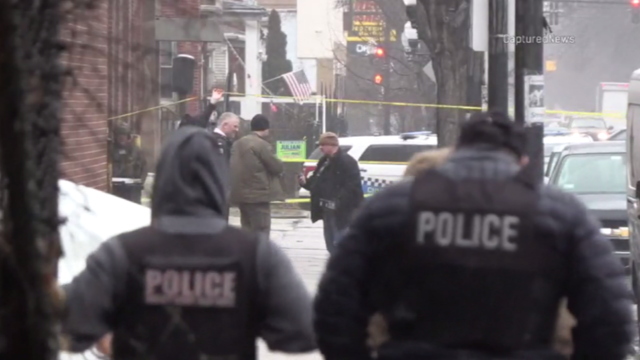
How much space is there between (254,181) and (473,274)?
405 inches

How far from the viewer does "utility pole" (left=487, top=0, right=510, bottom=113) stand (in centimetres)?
927

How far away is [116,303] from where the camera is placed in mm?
3562

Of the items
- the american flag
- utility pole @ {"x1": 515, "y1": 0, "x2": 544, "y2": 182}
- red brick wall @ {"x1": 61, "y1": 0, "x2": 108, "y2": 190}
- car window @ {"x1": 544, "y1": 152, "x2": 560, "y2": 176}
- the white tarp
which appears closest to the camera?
red brick wall @ {"x1": 61, "y1": 0, "x2": 108, "y2": 190}

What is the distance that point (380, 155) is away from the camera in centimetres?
2164

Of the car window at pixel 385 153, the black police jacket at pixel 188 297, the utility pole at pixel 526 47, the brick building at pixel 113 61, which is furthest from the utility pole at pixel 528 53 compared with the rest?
the car window at pixel 385 153

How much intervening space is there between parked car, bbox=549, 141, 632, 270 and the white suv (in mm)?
5355

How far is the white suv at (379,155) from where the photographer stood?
20.7 metres

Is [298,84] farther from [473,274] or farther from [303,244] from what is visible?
[473,274]

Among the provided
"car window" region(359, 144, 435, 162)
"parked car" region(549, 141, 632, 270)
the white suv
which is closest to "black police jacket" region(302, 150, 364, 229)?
"parked car" region(549, 141, 632, 270)

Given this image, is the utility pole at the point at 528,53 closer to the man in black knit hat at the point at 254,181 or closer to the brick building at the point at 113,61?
the man in black knit hat at the point at 254,181

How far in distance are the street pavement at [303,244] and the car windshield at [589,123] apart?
2138cm

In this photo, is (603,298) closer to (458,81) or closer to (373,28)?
(458,81)

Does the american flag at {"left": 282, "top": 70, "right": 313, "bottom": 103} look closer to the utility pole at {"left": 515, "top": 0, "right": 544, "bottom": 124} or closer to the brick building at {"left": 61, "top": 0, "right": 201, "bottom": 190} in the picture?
the utility pole at {"left": 515, "top": 0, "right": 544, "bottom": 124}

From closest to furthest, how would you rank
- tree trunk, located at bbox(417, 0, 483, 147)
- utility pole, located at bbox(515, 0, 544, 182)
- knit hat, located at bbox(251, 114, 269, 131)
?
1. utility pole, located at bbox(515, 0, 544, 182)
2. knit hat, located at bbox(251, 114, 269, 131)
3. tree trunk, located at bbox(417, 0, 483, 147)
